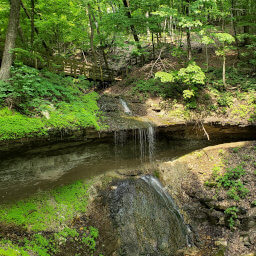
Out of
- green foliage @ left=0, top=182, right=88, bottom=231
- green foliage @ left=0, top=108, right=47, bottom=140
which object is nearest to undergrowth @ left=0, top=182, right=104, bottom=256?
green foliage @ left=0, top=182, right=88, bottom=231

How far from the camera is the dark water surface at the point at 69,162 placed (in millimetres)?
6338

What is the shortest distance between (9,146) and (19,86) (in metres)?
2.36

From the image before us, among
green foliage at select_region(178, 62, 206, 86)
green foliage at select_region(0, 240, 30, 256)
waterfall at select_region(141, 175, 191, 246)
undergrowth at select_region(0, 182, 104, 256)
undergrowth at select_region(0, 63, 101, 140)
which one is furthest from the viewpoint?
green foliage at select_region(178, 62, 206, 86)

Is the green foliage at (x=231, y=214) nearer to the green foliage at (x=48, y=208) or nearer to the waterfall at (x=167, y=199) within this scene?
the waterfall at (x=167, y=199)

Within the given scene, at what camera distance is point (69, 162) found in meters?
7.60

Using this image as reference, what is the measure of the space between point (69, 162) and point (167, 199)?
4456 mm

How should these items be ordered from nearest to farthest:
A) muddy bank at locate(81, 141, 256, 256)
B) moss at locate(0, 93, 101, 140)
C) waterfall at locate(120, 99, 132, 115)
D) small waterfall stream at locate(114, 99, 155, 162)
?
moss at locate(0, 93, 101, 140) < muddy bank at locate(81, 141, 256, 256) < small waterfall stream at locate(114, 99, 155, 162) < waterfall at locate(120, 99, 132, 115)

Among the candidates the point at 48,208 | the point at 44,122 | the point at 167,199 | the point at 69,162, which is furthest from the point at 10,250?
the point at 167,199

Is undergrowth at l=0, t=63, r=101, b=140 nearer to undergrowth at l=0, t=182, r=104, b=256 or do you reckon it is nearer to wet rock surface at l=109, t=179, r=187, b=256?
undergrowth at l=0, t=182, r=104, b=256

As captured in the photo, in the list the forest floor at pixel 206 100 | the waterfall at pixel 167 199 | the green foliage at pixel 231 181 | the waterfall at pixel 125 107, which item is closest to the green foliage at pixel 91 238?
the waterfall at pixel 167 199

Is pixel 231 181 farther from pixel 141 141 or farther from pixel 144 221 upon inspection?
pixel 141 141

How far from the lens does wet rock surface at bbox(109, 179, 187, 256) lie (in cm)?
618

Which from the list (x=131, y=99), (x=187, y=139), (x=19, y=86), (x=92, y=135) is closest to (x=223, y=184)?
(x=187, y=139)

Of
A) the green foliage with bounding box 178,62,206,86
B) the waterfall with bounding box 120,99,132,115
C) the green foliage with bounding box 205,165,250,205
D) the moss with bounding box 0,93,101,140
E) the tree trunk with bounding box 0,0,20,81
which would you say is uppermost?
the tree trunk with bounding box 0,0,20,81
